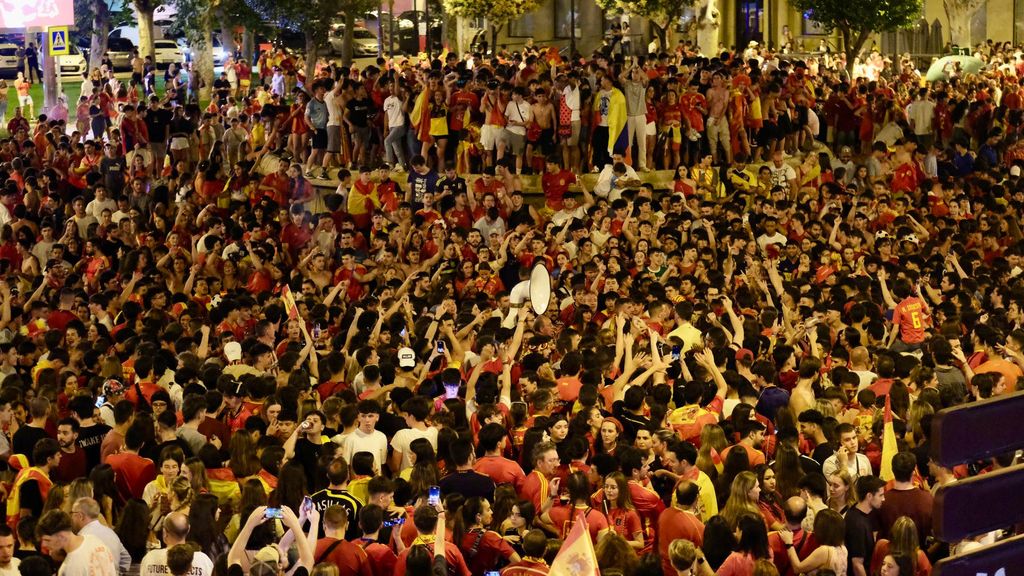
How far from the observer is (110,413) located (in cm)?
1050

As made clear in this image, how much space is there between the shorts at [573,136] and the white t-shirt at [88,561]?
12.6 m

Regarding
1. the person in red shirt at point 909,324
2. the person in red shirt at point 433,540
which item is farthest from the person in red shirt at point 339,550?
the person in red shirt at point 909,324

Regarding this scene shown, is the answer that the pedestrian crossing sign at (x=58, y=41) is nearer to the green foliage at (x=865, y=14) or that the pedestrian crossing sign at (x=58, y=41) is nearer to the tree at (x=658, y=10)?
the tree at (x=658, y=10)

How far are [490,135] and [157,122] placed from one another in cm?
612

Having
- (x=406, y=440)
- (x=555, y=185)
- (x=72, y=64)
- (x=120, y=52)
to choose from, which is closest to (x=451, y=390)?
(x=406, y=440)

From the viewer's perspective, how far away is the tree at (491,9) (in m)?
32.2

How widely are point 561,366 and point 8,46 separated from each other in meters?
33.6

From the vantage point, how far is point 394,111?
789 inches

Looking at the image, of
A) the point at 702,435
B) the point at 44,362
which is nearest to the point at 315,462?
the point at 702,435

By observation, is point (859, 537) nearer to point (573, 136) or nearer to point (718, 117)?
point (573, 136)

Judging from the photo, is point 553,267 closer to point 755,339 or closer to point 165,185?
point 755,339

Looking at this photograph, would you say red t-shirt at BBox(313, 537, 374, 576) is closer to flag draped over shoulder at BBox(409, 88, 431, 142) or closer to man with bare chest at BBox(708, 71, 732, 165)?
flag draped over shoulder at BBox(409, 88, 431, 142)

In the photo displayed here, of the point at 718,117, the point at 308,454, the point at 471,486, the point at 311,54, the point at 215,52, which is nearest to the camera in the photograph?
the point at 471,486

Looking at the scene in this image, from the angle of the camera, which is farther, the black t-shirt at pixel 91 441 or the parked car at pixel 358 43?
the parked car at pixel 358 43
